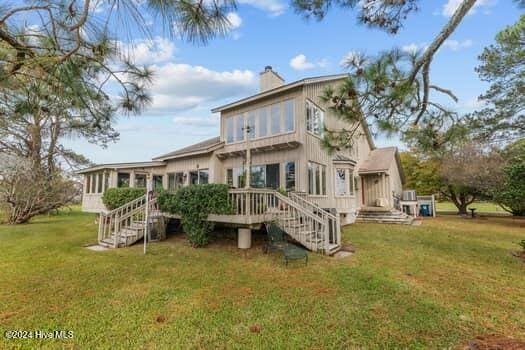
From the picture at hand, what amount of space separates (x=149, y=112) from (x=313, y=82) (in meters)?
8.48

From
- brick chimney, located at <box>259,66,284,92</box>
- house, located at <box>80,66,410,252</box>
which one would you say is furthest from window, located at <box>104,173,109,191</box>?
brick chimney, located at <box>259,66,284,92</box>

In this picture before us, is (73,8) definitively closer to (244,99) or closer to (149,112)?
(149,112)

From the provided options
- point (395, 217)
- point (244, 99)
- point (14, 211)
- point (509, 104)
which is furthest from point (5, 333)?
point (509, 104)

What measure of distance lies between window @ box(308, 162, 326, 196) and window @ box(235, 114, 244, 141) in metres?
4.10

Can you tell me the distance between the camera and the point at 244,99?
39.4ft

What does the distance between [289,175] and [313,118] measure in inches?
120

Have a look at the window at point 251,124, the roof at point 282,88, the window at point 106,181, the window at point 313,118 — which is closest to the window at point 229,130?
the roof at point 282,88

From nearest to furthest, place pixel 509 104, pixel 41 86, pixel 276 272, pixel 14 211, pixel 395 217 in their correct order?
pixel 41 86 → pixel 276 272 → pixel 509 104 → pixel 395 217 → pixel 14 211

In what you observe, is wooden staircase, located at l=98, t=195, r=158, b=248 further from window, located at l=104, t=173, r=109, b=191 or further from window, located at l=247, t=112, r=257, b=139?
window, located at l=104, t=173, r=109, b=191

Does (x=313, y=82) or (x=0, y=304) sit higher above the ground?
(x=313, y=82)

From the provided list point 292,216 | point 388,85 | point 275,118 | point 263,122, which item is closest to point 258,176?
point 263,122

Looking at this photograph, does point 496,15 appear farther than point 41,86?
Yes

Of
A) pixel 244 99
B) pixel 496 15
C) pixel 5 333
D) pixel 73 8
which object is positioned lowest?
pixel 5 333

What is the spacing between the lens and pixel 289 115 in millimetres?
10844
